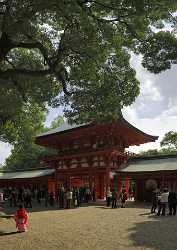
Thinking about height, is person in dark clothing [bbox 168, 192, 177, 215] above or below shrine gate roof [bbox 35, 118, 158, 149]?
below

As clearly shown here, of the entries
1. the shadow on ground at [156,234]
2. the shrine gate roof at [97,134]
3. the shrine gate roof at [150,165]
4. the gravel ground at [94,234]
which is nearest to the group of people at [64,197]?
the shrine gate roof at [150,165]

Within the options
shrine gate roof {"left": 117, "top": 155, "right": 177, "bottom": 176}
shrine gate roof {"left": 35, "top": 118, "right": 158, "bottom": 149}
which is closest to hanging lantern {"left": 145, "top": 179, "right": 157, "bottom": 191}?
shrine gate roof {"left": 117, "top": 155, "right": 177, "bottom": 176}

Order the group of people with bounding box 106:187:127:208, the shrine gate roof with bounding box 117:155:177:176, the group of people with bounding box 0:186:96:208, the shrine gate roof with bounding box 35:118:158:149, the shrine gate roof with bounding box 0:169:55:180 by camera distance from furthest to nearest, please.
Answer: the shrine gate roof with bounding box 0:169:55:180, the shrine gate roof with bounding box 35:118:158:149, the shrine gate roof with bounding box 117:155:177:176, the group of people with bounding box 0:186:96:208, the group of people with bounding box 106:187:127:208

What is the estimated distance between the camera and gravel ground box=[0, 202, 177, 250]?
13.6m

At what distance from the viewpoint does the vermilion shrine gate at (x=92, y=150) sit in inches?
1439

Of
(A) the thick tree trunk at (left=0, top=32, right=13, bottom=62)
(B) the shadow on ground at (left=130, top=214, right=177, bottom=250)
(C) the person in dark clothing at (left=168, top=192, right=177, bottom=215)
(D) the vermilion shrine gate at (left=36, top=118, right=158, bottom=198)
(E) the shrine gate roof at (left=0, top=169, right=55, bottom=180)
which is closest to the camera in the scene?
(B) the shadow on ground at (left=130, top=214, right=177, bottom=250)

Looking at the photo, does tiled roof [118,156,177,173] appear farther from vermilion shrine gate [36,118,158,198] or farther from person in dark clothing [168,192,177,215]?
person in dark clothing [168,192,177,215]

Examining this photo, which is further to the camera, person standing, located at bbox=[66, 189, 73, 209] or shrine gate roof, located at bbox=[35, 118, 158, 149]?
shrine gate roof, located at bbox=[35, 118, 158, 149]

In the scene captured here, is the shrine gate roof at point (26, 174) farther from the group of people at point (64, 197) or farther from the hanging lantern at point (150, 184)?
the hanging lantern at point (150, 184)

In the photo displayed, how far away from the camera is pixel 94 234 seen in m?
15.8

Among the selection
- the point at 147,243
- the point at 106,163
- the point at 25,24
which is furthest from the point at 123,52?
the point at 106,163

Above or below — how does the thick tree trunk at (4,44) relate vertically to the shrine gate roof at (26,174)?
above

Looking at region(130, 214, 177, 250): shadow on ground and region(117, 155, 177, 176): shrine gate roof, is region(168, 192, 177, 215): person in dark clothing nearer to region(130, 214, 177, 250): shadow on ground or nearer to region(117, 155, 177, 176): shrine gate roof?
region(130, 214, 177, 250): shadow on ground

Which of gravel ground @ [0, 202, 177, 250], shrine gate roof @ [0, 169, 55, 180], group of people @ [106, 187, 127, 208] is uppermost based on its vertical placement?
shrine gate roof @ [0, 169, 55, 180]
